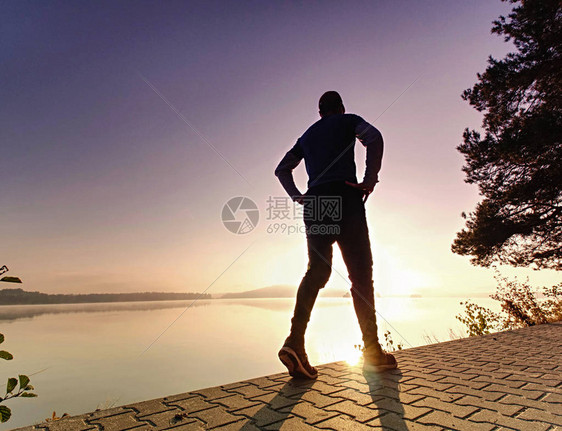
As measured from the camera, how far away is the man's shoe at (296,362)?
2.86 meters

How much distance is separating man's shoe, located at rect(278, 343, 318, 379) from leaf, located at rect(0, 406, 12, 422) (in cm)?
185

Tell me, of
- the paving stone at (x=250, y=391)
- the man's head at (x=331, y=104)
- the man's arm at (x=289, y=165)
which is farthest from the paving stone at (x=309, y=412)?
the man's head at (x=331, y=104)

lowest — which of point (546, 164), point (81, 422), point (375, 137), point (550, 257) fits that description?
point (81, 422)

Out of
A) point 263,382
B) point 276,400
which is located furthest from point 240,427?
A: point 263,382

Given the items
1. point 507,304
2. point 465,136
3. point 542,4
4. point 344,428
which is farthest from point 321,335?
point 542,4

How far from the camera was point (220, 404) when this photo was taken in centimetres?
231

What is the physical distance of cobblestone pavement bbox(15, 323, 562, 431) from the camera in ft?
6.36

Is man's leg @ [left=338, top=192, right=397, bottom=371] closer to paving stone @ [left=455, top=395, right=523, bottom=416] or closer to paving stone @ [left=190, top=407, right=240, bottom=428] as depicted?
paving stone @ [left=455, top=395, right=523, bottom=416]

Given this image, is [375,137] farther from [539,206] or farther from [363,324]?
[539,206]

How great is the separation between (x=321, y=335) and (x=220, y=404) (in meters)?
3.86

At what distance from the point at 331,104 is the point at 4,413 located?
131 inches

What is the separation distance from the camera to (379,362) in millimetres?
3176

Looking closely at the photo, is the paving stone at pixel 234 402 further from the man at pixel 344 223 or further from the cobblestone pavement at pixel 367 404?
the man at pixel 344 223

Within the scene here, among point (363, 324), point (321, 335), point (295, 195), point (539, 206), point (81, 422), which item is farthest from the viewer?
point (539, 206)
